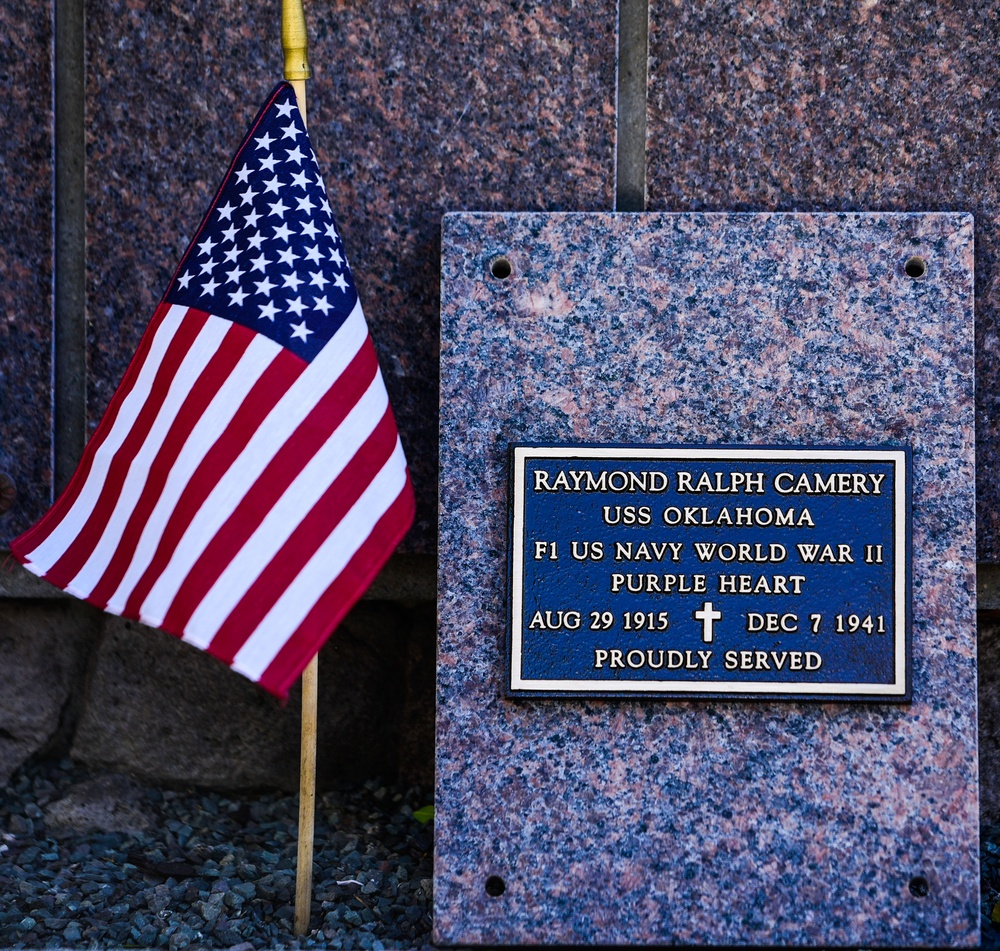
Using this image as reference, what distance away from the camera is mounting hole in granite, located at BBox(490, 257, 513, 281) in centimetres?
249

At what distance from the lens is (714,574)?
2400 mm

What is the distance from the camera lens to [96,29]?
9.21 feet

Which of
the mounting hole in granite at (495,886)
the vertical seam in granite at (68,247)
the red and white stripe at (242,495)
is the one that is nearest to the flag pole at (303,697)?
the red and white stripe at (242,495)

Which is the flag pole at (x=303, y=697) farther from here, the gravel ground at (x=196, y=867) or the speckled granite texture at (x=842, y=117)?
the speckled granite texture at (x=842, y=117)

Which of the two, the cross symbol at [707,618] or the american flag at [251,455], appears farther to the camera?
the cross symbol at [707,618]

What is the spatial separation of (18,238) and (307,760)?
5.53 feet

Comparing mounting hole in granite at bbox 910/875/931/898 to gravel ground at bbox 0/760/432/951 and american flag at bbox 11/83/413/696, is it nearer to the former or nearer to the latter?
gravel ground at bbox 0/760/432/951

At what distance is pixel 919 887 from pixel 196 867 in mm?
1813

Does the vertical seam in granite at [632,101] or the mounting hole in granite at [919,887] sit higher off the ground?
the vertical seam in granite at [632,101]

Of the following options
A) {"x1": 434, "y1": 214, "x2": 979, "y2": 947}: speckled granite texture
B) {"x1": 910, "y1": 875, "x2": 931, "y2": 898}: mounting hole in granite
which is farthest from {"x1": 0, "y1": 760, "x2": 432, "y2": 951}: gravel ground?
{"x1": 910, "y1": 875, "x2": 931, "y2": 898}: mounting hole in granite

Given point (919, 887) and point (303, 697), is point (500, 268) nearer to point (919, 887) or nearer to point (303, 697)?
point (303, 697)

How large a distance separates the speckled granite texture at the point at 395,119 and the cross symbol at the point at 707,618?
79cm

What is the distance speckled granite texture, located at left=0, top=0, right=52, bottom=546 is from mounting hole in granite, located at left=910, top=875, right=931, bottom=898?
8.11 ft

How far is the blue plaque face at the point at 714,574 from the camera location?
2385 millimetres
